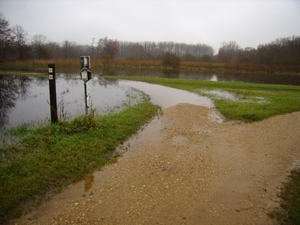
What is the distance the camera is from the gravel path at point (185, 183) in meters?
3.77

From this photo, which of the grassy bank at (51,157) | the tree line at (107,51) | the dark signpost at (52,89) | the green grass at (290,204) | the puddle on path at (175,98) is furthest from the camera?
the tree line at (107,51)

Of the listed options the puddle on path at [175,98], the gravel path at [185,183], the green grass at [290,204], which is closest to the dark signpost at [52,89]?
the gravel path at [185,183]

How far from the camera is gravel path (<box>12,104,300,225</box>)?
12.4 ft

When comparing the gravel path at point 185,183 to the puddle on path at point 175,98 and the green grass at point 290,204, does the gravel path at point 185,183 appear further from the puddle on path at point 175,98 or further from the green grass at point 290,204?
the puddle on path at point 175,98

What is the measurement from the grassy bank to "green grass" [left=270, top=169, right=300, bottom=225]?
4189mm

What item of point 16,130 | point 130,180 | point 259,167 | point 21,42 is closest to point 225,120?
point 259,167

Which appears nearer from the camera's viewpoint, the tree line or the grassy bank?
the grassy bank

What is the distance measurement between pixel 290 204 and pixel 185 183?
213 centimetres

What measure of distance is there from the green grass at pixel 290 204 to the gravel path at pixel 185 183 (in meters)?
0.17

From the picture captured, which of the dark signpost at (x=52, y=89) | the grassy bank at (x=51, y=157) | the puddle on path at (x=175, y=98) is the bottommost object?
the grassy bank at (x=51, y=157)

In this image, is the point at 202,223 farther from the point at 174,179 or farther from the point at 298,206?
the point at 298,206

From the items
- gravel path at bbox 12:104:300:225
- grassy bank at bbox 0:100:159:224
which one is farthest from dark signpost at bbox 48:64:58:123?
gravel path at bbox 12:104:300:225

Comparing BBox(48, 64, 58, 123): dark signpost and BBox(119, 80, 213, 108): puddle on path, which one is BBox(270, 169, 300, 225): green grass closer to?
BBox(48, 64, 58, 123): dark signpost

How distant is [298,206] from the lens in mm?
4043
